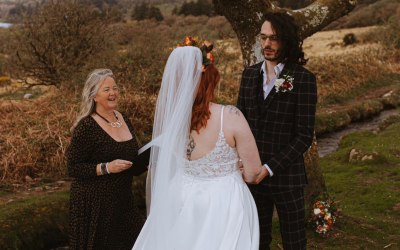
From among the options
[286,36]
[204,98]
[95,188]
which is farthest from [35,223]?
[286,36]

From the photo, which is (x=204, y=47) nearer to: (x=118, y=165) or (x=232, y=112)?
(x=232, y=112)

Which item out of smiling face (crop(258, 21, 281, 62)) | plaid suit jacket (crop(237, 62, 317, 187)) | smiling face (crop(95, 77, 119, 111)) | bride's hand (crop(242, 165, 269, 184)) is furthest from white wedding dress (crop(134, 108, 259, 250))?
smiling face (crop(95, 77, 119, 111))

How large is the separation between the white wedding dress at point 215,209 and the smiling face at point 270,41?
35.7 inches

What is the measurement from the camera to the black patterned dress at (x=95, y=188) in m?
4.53

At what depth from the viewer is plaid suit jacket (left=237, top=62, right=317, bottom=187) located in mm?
4082

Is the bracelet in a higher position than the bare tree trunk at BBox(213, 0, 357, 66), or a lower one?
lower

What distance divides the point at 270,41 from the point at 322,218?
276 cm

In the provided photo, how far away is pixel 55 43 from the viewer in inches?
579

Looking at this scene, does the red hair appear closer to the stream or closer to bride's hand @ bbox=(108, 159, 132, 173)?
bride's hand @ bbox=(108, 159, 132, 173)

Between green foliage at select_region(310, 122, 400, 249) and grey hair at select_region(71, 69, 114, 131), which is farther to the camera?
green foliage at select_region(310, 122, 400, 249)

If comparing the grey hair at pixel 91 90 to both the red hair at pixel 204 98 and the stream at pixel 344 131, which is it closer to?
the red hair at pixel 204 98

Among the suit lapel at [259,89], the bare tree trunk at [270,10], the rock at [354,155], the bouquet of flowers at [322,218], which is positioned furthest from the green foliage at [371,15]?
the suit lapel at [259,89]

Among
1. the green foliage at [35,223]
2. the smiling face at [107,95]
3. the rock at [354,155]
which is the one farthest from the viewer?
the rock at [354,155]

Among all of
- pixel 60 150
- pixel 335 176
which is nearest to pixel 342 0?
pixel 335 176
